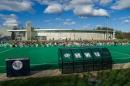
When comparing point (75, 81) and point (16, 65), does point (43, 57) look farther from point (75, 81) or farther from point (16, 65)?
point (75, 81)

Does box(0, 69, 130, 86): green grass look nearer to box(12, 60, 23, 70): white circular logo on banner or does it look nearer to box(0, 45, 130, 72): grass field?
→ box(12, 60, 23, 70): white circular logo on banner

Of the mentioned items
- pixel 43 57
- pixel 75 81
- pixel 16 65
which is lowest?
pixel 75 81

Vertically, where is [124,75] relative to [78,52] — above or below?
below

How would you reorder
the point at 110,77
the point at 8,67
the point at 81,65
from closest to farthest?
the point at 110,77 < the point at 8,67 < the point at 81,65

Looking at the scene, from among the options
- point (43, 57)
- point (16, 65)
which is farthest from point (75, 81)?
point (43, 57)

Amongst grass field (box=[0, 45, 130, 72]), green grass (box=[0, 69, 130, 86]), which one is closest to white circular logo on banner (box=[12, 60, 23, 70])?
green grass (box=[0, 69, 130, 86])

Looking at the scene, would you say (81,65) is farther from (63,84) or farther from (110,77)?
(63,84)

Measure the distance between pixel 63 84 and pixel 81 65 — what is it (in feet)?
16.1

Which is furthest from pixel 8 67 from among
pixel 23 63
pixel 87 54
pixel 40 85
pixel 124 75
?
pixel 124 75

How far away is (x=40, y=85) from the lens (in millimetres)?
14359

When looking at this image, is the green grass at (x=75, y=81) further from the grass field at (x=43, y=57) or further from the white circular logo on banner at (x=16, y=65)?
→ the grass field at (x=43, y=57)

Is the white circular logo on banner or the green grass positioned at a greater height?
the white circular logo on banner

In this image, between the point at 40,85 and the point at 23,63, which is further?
the point at 23,63

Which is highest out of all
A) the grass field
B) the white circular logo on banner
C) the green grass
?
the white circular logo on banner
